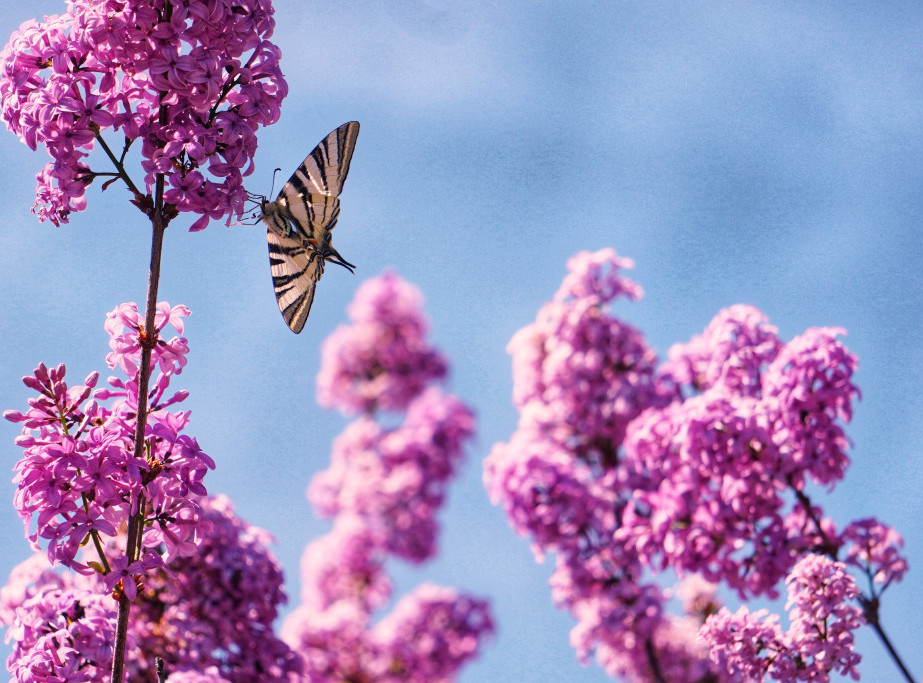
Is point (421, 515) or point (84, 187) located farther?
point (421, 515)

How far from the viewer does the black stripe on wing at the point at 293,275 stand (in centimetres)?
461

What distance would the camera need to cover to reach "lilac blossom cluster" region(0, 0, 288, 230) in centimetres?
381

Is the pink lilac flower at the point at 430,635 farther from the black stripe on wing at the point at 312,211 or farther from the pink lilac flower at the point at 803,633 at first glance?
the black stripe on wing at the point at 312,211

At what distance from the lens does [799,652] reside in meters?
5.91

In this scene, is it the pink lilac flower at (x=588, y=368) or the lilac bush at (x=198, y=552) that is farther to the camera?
the pink lilac flower at (x=588, y=368)

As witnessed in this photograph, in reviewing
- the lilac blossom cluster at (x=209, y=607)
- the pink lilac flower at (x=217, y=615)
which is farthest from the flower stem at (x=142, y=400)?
the pink lilac flower at (x=217, y=615)

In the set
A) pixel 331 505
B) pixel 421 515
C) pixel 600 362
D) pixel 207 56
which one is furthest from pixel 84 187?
pixel 331 505

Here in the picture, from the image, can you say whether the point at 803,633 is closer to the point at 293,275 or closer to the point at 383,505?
the point at 293,275

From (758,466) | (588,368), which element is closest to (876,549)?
(758,466)

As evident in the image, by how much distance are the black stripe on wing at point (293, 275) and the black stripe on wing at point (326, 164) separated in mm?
292

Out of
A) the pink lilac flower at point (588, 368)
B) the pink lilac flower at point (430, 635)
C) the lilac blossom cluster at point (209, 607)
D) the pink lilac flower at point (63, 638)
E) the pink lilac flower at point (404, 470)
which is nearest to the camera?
the pink lilac flower at point (63, 638)

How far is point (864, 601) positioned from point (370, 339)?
467 inches

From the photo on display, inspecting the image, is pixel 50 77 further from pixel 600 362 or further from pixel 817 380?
pixel 600 362

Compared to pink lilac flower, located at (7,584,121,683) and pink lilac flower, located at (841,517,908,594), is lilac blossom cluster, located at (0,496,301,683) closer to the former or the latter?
pink lilac flower, located at (7,584,121,683)
